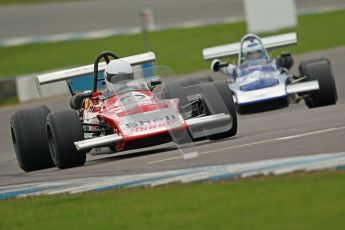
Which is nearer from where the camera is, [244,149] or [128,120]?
[244,149]

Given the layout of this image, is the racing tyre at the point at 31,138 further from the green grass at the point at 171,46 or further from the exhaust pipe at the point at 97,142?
the green grass at the point at 171,46

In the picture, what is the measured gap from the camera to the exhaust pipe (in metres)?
13.7

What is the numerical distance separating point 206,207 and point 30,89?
69.0 ft

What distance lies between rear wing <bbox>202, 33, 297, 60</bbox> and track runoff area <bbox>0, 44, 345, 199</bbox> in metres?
5.36

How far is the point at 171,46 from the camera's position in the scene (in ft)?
118

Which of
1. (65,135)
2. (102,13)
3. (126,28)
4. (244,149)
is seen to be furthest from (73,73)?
(102,13)

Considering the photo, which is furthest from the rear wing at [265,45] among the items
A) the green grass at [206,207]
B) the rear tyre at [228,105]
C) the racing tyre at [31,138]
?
the green grass at [206,207]

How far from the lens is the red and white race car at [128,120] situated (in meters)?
13.9

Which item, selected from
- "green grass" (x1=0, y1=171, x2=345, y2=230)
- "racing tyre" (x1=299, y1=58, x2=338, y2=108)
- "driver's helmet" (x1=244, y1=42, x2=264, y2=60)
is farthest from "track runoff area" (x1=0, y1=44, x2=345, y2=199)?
"driver's helmet" (x1=244, y1=42, x2=264, y2=60)

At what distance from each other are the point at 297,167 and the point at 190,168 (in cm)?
173

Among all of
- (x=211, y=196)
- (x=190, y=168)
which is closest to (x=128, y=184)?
(x=190, y=168)

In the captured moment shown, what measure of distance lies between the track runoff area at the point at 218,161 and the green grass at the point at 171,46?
15.4 meters

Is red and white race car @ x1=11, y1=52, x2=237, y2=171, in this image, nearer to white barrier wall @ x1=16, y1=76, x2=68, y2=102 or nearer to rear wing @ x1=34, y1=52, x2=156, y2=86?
rear wing @ x1=34, y1=52, x2=156, y2=86

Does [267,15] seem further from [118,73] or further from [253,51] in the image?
[118,73]
